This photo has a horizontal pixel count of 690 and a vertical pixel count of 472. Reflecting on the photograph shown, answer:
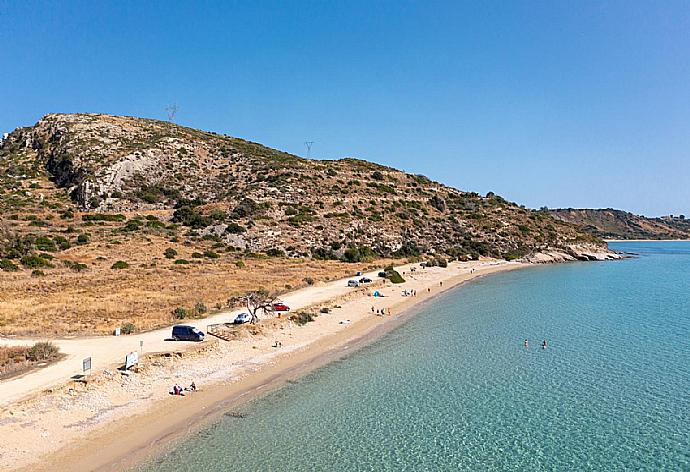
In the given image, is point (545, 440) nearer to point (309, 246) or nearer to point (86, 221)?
point (309, 246)

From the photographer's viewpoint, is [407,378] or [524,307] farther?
[524,307]

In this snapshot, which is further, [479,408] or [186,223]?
[186,223]

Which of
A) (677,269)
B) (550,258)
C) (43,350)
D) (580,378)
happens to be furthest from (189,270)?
(677,269)

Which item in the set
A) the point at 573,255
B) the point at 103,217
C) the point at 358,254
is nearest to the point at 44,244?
the point at 103,217

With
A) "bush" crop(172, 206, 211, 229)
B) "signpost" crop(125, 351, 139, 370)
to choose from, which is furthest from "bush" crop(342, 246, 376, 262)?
"signpost" crop(125, 351, 139, 370)

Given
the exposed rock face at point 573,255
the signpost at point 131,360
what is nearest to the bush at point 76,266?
the signpost at point 131,360

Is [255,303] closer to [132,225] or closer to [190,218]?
[132,225]
